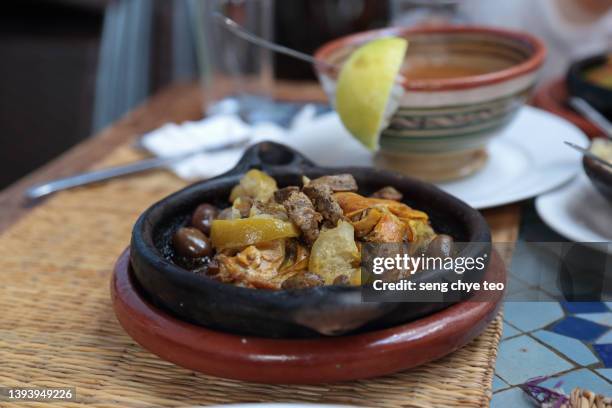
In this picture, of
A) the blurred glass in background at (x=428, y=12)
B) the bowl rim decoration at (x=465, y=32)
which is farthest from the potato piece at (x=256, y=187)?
the blurred glass in background at (x=428, y=12)

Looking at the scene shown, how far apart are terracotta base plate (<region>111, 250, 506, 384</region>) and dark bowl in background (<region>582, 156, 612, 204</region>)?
437mm

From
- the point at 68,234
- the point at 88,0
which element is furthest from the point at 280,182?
the point at 88,0

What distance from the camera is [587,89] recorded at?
5.54ft

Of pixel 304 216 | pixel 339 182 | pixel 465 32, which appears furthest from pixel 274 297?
pixel 465 32

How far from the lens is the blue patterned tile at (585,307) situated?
105 centimetres

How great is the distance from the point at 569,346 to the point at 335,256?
1.19ft

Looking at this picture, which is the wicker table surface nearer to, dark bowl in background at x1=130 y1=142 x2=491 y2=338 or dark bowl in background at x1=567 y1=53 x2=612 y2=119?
dark bowl in background at x1=130 y1=142 x2=491 y2=338

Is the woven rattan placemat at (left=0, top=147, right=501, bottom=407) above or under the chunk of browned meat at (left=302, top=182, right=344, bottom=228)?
under

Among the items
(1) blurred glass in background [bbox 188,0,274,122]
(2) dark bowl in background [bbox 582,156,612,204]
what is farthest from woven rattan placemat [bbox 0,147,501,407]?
(1) blurred glass in background [bbox 188,0,274,122]

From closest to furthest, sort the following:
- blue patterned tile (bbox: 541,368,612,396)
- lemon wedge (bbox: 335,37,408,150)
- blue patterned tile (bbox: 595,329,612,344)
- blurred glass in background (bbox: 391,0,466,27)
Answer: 1. blue patterned tile (bbox: 541,368,612,396)
2. blue patterned tile (bbox: 595,329,612,344)
3. lemon wedge (bbox: 335,37,408,150)
4. blurred glass in background (bbox: 391,0,466,27)

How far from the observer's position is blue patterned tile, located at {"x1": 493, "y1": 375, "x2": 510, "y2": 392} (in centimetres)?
88

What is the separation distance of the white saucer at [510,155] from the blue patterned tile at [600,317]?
304 mm

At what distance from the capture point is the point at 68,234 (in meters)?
1.35

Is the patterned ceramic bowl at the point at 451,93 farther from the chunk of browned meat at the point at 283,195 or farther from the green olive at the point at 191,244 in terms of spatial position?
the green olive at the point at 191,244
